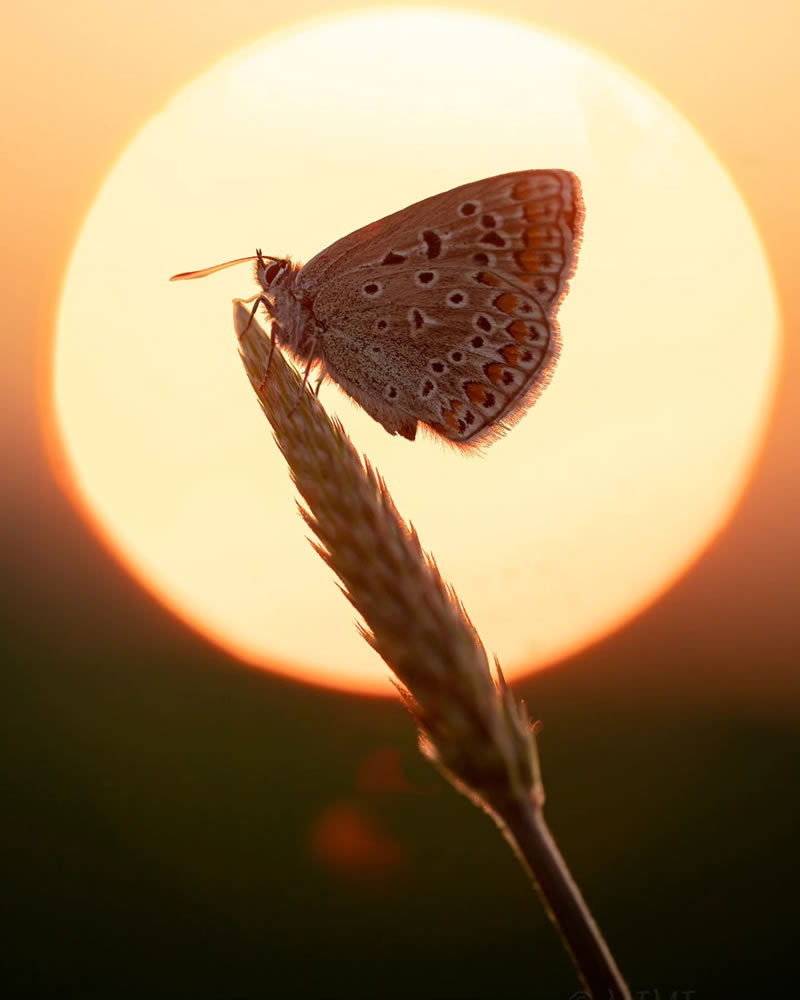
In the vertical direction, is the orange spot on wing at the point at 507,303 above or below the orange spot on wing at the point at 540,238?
below

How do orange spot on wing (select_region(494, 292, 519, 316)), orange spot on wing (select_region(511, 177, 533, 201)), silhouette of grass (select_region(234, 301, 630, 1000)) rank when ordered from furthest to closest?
orange spot on wing (select_region(494, 292, 519, 316)), orange spot on wing (select_region(511, 177, 533, 201)), silhouette of grass (select_region(234, 301, 630, 1000))

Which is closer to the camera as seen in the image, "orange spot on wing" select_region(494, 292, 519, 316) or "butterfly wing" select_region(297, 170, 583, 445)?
"butterfly wing" select_region(297, 170, 583, 445)

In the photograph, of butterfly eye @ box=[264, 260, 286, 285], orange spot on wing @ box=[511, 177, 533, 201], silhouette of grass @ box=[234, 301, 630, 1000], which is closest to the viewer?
silhouette of grass @ box=[234, 301, 630, 1000]

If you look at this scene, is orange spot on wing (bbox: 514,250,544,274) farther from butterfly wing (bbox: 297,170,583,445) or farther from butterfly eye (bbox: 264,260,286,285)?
butterfly eye (bbox: 264,260,286,285)

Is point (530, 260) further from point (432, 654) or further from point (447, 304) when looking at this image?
point (432, 654)

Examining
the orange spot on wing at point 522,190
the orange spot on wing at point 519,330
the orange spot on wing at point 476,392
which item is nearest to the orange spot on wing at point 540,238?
the orange spot on wing at point 522,190

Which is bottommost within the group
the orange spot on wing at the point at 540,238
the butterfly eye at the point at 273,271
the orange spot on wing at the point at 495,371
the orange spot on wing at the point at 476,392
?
the orange spot on wing at the point at 476,392

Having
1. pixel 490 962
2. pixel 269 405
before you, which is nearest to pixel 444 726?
pixel 269 405

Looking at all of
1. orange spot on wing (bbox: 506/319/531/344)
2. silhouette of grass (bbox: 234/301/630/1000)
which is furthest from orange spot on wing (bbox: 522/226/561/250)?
silhouette of grass (bbox: 234/301/630/1000)

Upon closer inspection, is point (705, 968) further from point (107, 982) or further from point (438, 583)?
point (438, 583)

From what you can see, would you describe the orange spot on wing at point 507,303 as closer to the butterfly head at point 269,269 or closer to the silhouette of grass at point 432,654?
the butterfly head at point 269,269
